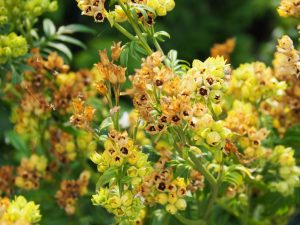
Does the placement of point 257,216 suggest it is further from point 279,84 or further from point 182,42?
point 182,42

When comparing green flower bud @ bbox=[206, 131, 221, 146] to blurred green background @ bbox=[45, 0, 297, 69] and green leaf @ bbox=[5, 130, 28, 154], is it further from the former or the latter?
blurred green background @ bbox=[45, 0, 297, 69]

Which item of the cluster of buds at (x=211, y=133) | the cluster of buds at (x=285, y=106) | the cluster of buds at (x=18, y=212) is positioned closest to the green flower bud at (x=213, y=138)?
the cluster of buds at (x=211, y=133)

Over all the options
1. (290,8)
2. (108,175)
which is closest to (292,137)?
(290,8)

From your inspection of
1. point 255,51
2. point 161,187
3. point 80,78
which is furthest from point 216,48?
point 255,51

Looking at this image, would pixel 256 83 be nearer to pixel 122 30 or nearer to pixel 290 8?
pixel 290 8

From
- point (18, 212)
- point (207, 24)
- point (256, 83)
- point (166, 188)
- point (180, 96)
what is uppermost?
point (207, 24)

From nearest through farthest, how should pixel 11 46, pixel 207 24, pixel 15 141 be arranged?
pixel 11 46
pixel 15 141
pixel 207 24
